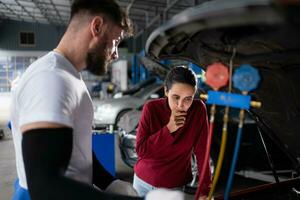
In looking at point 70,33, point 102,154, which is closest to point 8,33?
point 102,154

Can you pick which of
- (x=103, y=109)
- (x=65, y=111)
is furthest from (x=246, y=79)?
(x=103, y=109)

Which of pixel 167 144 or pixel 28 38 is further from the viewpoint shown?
pixel 28 38

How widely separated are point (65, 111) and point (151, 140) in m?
0.92

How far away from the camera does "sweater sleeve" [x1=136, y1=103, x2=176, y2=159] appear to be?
5.87 ft

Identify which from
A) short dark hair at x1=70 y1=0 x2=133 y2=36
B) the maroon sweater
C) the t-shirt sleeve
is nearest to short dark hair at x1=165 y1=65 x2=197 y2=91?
the maroon sweater

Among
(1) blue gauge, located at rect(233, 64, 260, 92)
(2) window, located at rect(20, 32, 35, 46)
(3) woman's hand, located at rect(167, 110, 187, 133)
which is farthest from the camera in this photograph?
(2) window, located at rect(20, 32, 35, 46)

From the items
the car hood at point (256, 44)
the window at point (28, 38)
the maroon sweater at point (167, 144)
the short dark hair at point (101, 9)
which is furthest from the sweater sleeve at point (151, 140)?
the window at point (28, 38)

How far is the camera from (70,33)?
3.81 ft

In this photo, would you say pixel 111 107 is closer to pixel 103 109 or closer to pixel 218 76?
pixel 103 109

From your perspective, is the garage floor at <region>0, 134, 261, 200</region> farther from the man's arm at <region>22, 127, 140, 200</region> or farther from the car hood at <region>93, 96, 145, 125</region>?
the man's arm at <region>22, 127, 140, 200</region>

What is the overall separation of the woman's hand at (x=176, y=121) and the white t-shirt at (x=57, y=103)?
2.16 ft

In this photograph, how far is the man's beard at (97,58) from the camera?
1.16 metres

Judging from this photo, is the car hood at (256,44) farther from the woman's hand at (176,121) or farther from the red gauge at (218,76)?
the woman's hand at (176,121)

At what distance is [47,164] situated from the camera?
0.87 m
